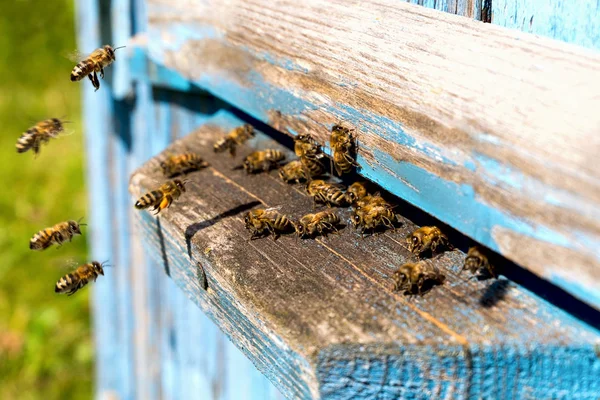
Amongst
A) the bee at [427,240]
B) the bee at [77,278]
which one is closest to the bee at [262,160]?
the bee at [427,240]

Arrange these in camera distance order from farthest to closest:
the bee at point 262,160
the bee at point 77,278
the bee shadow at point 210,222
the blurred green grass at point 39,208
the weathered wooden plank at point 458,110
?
the blurred green grass at point 39,208 → the bee at point 77,278 → the bee at point 262,160 → the bee shadow at point 210,222 → the weathered wooden plank at point 458,110

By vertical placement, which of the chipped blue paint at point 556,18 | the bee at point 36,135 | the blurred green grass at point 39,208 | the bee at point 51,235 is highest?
the chipped blue paint at point 556,18

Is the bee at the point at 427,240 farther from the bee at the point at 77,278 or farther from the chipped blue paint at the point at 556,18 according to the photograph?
the bee at the point at 77,278

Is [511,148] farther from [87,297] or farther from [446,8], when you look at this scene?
[87,297]

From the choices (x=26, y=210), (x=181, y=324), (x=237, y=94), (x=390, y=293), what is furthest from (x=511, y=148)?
(x=26, y=210)

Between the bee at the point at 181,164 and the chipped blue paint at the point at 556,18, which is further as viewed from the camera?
the bee at the point at 181,164

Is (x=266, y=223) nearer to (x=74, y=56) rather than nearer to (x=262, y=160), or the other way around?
(x=262, y=160)

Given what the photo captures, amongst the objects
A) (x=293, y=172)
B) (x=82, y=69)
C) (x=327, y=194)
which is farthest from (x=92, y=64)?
(x=327, y=194)
